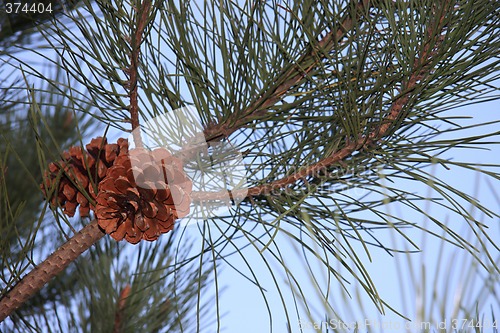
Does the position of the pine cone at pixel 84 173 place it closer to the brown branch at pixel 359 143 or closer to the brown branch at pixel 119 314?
the brown branch at pixel 359 143

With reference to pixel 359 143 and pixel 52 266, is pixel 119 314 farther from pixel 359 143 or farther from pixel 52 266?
pixel 359 143

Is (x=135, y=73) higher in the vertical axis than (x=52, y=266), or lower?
higher

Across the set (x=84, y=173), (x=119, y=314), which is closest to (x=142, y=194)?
(x=84, y=173)

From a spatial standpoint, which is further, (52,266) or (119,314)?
(119,314)

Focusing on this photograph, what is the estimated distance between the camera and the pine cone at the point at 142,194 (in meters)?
0.46

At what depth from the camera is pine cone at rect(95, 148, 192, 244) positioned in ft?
1.51

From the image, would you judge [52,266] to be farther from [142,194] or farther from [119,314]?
[119,314]

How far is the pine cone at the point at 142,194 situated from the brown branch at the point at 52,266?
2 centimetres

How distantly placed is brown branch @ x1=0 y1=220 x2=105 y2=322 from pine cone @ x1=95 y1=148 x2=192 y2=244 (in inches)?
0.6

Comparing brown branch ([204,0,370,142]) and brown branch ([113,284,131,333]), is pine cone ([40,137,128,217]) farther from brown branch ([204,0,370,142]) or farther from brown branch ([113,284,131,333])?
brown branch ([113,284,131,333])

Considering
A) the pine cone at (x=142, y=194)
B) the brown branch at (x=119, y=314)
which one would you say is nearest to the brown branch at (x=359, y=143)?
the pine cone at (x=142, y=194)

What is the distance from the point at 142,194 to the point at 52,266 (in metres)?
0.09

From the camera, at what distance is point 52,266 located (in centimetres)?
47

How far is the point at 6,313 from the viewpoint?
487 millimetres
